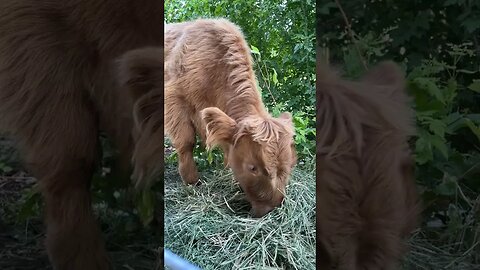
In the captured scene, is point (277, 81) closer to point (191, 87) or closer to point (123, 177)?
point (191, 87)

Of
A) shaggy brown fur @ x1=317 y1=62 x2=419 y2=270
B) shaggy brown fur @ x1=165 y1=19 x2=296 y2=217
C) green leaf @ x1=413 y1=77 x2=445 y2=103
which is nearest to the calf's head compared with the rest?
shaggy brown fur @ x1=165 y1=19 x2=296 y2=217

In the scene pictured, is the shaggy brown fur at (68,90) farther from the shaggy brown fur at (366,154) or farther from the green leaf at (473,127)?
the green leaf at (473,127)

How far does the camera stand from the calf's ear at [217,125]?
1.62 meters

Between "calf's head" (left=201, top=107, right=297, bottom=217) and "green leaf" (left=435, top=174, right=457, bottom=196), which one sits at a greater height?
"green leaf" (left=435, top=174, right=457, bottom=196)

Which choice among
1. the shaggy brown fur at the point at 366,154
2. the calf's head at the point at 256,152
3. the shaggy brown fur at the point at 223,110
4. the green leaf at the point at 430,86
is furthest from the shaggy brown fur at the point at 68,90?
the green leaf at the point at 430,86

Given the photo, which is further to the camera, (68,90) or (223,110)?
(223,110)

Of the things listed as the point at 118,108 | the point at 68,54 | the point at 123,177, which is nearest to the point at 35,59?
the point at 68,54

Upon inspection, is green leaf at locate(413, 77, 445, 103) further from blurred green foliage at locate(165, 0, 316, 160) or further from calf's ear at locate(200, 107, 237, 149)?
calf's ear at locate(200, 107, 237, 149)

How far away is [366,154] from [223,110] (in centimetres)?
46

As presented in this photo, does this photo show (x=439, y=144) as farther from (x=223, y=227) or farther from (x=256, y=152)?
(x=223, y=227)

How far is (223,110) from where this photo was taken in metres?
1.64

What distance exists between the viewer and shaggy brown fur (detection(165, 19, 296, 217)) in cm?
159

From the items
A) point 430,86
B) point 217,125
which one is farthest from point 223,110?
point 430,86

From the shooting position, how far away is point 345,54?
53.8 inches
